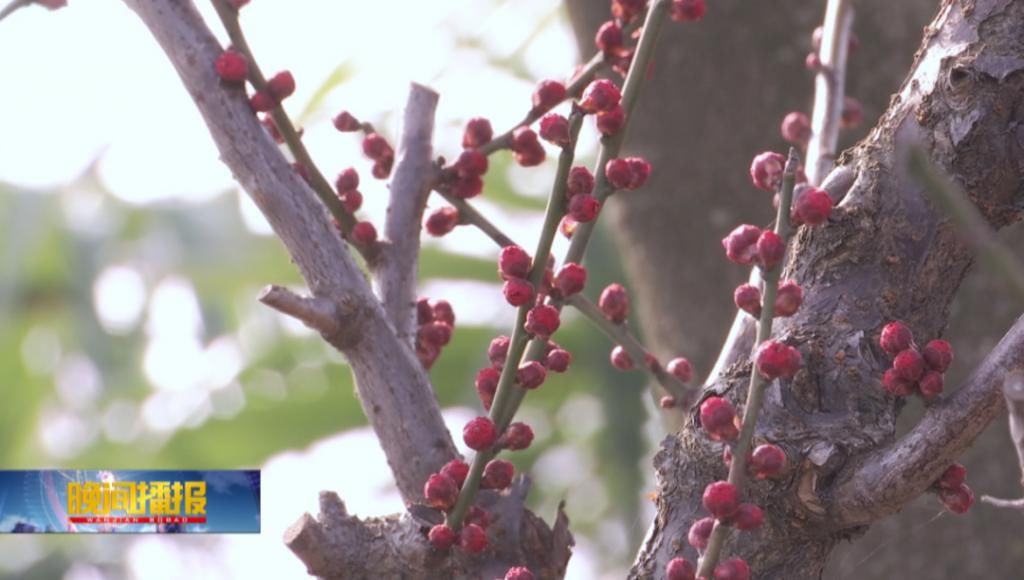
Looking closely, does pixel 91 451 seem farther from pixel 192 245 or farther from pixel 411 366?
pixel 411 366

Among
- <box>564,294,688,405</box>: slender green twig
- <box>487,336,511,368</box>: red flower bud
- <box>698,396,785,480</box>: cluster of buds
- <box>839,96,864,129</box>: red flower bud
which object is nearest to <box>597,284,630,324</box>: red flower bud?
<box>564,294,688,405</box>: slender green twig

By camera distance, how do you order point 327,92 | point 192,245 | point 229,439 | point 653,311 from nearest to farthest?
point 653,311 → point 327,92 → point 229,439 → point 192,245

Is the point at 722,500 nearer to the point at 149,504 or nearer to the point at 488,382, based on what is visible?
the point at 488,382

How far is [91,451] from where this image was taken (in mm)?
5234

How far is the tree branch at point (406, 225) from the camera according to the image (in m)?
0.95

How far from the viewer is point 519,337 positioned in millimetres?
779

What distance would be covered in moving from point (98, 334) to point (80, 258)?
350 mm

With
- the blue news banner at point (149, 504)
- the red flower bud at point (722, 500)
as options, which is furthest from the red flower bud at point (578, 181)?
the blue news banner at point (149, 504)

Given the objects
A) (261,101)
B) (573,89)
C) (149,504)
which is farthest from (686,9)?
(149,504)

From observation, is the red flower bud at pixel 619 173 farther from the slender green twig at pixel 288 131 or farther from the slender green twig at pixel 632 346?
the slender green twig at pixel 288 131

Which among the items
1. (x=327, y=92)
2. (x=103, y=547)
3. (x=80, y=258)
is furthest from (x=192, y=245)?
(x=327, y=92)

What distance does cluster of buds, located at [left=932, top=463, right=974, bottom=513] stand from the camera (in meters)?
0.75

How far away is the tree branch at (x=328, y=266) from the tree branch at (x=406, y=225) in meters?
0.05

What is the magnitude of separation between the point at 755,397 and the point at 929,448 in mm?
99
